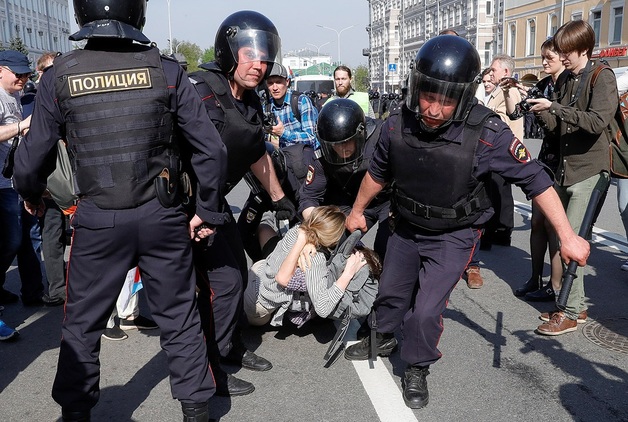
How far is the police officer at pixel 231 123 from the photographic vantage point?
3.21 metres

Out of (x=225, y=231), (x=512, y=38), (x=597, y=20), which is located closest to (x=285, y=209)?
(x=225, y=231)

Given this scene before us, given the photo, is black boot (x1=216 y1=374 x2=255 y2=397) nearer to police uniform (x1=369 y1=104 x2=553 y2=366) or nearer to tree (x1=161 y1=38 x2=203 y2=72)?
police uniform (x1=369 y1=104 x2=553 y2=366)

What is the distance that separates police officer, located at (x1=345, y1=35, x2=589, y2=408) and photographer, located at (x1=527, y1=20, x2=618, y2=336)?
111 cm

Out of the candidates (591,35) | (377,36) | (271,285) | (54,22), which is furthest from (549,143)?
(377,36)

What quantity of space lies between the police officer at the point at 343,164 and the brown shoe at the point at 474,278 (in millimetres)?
1364

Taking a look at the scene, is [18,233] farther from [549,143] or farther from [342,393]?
[549,143]

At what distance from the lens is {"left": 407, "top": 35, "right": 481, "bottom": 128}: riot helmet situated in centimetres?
301

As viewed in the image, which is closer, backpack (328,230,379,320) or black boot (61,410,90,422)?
black boot (61,410,90,422)

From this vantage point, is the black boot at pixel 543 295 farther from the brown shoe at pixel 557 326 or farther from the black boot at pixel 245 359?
the black boot at pixel 245 359

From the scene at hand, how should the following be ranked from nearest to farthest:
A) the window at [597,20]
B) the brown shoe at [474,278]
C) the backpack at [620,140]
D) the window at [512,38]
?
the backpack at [620,140]
the brown shoe at [474,278]
the window at [597,20]
the window at [512,38]

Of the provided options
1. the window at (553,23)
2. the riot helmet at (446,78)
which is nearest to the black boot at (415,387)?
the riot helmet at (446,78)

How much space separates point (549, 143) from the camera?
4.59m

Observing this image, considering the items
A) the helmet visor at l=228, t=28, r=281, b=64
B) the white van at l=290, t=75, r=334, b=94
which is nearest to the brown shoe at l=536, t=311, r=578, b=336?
the helmet visor at l=228, t=28, r=281, b=64

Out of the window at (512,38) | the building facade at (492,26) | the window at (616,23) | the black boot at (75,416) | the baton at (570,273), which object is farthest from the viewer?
the window at (512,38)
